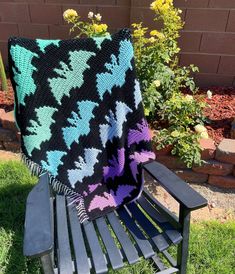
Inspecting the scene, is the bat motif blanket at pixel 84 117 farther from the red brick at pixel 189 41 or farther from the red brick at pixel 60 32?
the red brick at pixel 60 32

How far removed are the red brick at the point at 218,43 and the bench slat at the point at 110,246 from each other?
1.97 meters

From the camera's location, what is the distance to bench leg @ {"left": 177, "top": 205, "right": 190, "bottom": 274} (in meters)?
1.46

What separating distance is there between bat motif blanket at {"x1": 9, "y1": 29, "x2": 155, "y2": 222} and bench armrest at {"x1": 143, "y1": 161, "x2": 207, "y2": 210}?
5.7 inches

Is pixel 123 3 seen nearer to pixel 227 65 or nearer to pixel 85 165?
pixel 227 65

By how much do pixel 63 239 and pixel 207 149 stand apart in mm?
1279

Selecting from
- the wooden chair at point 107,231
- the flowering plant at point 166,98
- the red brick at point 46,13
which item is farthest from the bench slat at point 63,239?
the red brick at point 46,13

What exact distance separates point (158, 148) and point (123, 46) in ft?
3.15

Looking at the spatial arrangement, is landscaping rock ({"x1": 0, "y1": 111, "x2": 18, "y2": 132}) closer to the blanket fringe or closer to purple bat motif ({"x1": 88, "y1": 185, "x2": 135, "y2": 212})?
the blanket fringe

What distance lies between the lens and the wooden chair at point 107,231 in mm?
1294

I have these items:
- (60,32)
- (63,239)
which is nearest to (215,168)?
(63,239)

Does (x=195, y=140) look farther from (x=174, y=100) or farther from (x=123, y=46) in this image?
(x=123, y=46)

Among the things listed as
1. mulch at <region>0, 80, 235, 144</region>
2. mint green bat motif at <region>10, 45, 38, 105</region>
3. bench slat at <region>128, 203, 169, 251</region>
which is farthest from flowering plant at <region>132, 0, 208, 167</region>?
mint green bat motif at <region>10, 45, 38, 105</region>

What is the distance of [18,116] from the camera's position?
164 centimetres

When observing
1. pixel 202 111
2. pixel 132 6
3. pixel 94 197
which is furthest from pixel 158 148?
pixel 132 6
